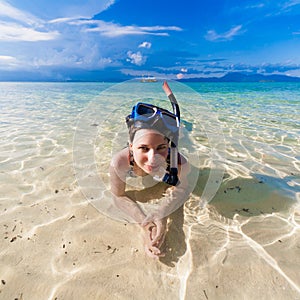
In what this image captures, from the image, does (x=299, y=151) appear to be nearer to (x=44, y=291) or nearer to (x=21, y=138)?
(x=44, y=291)

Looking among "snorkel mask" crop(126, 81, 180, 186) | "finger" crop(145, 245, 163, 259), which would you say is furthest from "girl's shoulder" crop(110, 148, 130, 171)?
"finger" crop(145, 245, 163, 259)

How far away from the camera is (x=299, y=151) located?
16.1ft

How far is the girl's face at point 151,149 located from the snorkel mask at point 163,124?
0.09 meters

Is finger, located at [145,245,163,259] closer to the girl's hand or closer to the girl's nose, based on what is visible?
the girl's hand

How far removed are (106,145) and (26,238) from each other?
3.53 metres

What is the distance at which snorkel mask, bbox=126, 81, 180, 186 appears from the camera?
251cm

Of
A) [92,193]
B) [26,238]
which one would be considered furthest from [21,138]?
[26,238]

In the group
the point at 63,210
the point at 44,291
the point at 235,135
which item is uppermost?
the point at 44,291

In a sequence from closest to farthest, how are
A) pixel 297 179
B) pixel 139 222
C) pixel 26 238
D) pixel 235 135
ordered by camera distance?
1. pixel 26 238
2. pixel 139 222
3. pixel 297 179
4. pixel 235 135

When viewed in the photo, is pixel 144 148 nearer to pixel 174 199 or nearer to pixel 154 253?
pixel 174 199

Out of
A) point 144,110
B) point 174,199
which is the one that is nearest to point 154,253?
point 174,199

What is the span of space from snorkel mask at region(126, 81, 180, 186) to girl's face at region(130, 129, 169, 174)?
3.6 inches

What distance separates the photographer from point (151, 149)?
237cm

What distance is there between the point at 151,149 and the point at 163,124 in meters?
0.36
